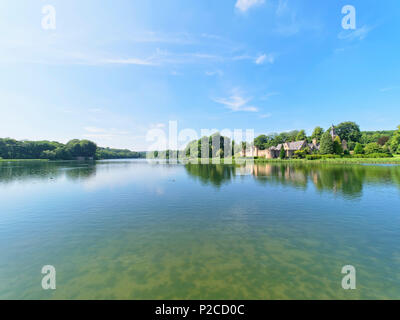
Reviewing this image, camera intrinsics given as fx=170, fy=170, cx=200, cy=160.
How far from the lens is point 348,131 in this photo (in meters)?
131

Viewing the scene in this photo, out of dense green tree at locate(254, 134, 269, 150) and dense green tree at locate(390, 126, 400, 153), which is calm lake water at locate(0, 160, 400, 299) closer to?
dense green tree at locate(390, 126, 400, 153)

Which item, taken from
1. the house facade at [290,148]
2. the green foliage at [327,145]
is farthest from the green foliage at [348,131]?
the green foliage at [327,145]

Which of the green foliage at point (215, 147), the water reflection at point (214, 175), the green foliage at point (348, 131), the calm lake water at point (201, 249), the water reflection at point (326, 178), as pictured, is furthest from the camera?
the green foliage at point (215, 147)

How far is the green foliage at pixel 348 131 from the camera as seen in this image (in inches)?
4957

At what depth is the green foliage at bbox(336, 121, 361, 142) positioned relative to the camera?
125906 mm

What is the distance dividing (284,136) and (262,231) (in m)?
177

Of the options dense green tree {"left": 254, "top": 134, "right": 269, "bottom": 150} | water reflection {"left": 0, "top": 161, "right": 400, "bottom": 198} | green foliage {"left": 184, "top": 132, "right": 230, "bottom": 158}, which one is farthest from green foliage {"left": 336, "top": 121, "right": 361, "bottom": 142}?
water reflection {"left": 0, "top": 161, "right": 400, "bottom": 198}

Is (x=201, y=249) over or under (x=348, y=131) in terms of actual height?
under

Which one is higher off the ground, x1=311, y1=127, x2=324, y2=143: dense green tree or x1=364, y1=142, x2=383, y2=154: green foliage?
x1=311, y1=127, x2=324, y2=143: dense green tree

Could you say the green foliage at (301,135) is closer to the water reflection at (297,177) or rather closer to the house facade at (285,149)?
the house facade at (285,149)

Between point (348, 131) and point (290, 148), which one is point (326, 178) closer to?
point (290, 148)

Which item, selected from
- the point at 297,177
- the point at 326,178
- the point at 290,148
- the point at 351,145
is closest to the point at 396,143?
the point at 351,145

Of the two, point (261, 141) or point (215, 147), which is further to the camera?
point (261, 141)
